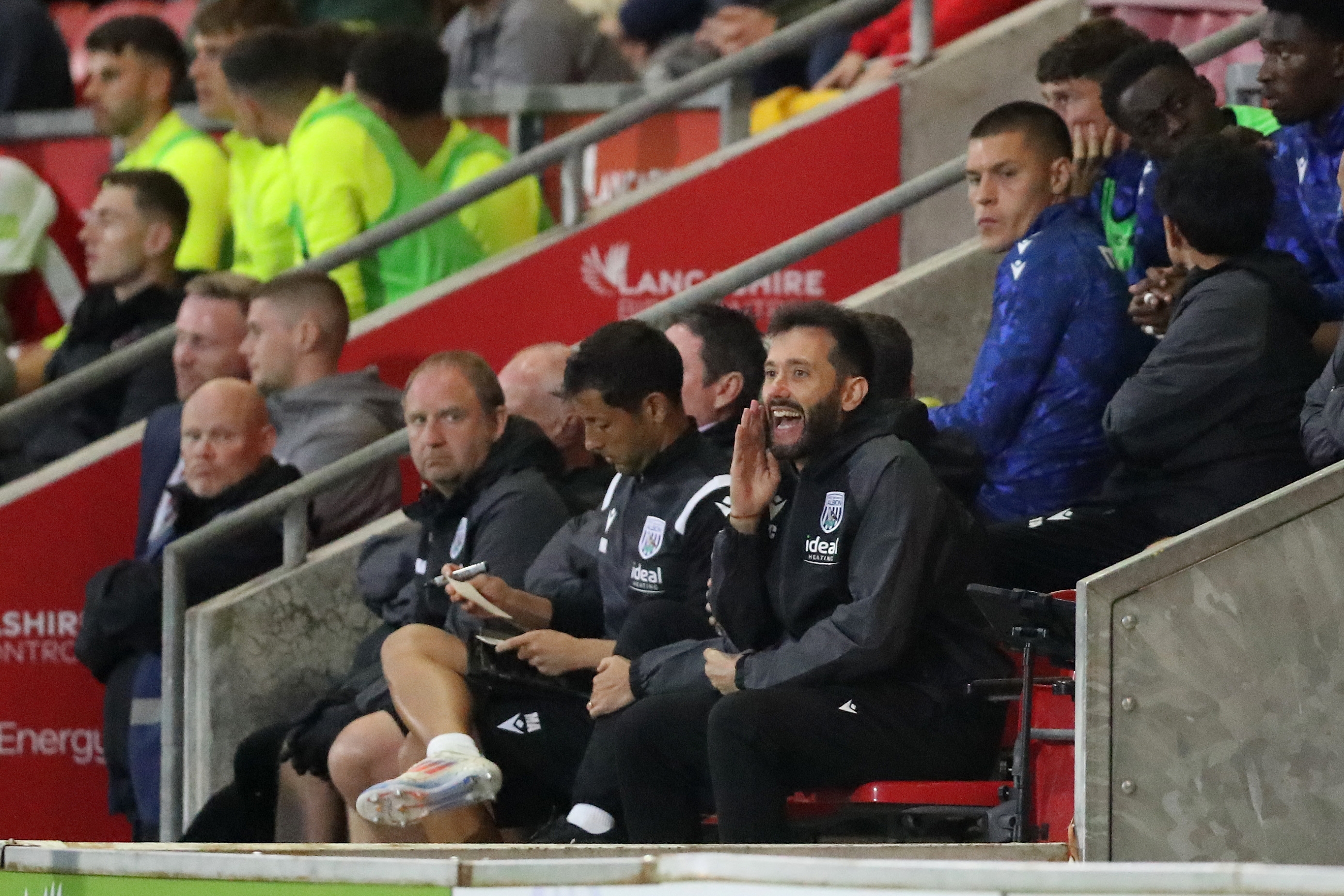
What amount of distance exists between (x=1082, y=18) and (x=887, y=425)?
332cm

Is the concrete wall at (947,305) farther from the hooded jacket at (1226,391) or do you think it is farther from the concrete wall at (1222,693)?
the concrete wall at (1222,693)

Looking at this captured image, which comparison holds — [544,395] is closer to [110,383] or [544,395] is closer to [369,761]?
[369,761]

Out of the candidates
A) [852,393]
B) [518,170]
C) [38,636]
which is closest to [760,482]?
[852,393]

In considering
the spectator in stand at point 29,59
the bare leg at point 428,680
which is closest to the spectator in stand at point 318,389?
the bare leg at point 428,680

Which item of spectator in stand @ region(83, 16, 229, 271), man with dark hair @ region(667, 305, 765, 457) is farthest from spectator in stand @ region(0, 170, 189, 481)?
man with dark hair @ region(667, 305, 765, 457)

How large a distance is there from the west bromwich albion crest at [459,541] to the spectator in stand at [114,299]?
2.63 meters

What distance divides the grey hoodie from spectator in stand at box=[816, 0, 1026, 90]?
2.26 m

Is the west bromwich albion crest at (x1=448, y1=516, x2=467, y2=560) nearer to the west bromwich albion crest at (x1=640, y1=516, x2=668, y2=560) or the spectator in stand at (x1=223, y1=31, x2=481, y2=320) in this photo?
the west bromwich albion crest at (x1=640, y1=516, x2=668, y2=560)

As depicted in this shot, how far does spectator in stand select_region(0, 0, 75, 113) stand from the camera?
11086 millimetres

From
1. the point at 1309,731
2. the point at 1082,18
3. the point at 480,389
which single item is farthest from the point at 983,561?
the point at 1082,18

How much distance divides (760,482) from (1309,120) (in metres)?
1.77

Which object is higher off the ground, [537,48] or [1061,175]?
[537,48]

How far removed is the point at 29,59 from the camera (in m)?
11.2

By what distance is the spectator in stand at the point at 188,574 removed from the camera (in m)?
7.63
